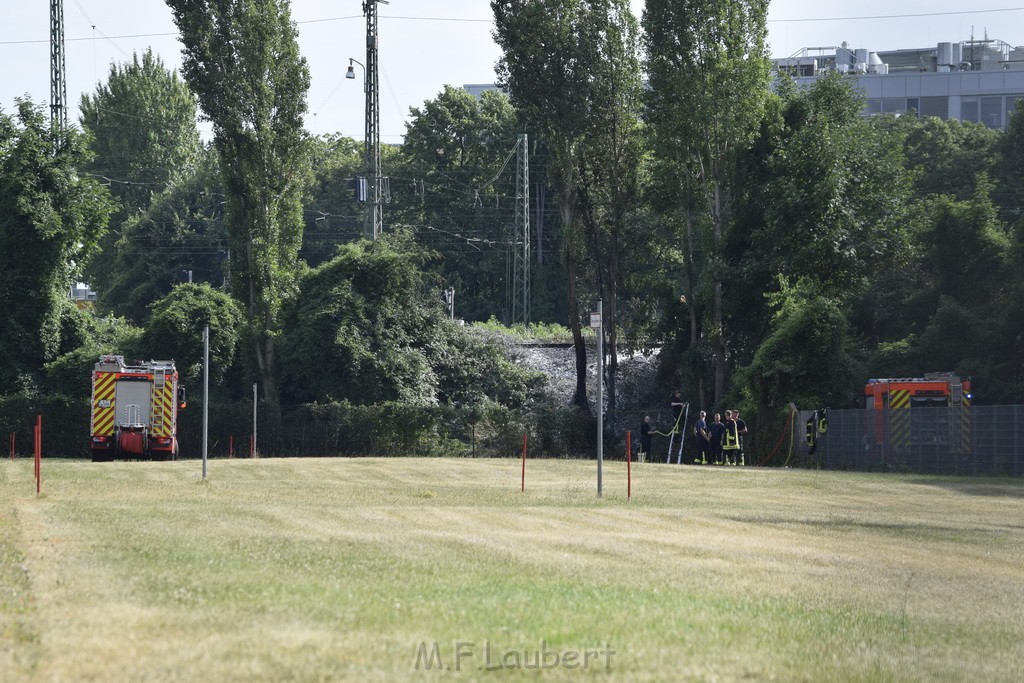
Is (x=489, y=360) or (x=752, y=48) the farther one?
(x=489, y=360)

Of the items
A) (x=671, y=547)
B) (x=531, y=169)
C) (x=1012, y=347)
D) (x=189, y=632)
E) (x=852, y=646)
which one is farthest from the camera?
(x=531, y=169)

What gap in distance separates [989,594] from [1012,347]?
4224 centimetres

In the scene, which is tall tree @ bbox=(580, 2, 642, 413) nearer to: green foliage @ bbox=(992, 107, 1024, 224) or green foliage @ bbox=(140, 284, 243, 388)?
green foliage @ bbox=(140, 284, 243, 388)

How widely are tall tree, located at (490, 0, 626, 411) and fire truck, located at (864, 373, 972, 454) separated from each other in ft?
65.0

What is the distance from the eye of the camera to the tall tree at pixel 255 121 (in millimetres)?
56281

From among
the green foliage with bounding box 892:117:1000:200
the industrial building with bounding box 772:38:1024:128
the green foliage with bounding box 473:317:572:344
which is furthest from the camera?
the industrial building with bounding box 772:38:1024:128

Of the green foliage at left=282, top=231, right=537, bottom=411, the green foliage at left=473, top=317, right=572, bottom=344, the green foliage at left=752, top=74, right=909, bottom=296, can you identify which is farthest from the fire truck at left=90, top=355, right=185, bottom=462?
the green foliage at left=473, top=317, right=572, bottom=344

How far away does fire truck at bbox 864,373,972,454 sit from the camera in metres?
39.6

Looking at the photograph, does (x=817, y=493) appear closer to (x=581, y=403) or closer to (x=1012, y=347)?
(x=1012, y=347)

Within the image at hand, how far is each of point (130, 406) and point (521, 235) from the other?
4078 cm

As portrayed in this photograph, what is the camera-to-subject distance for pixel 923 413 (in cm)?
4078

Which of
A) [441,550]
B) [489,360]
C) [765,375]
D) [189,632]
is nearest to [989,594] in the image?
[441,550]

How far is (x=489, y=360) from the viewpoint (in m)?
65.1

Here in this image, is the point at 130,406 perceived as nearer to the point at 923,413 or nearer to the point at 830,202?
the point at 923,413
